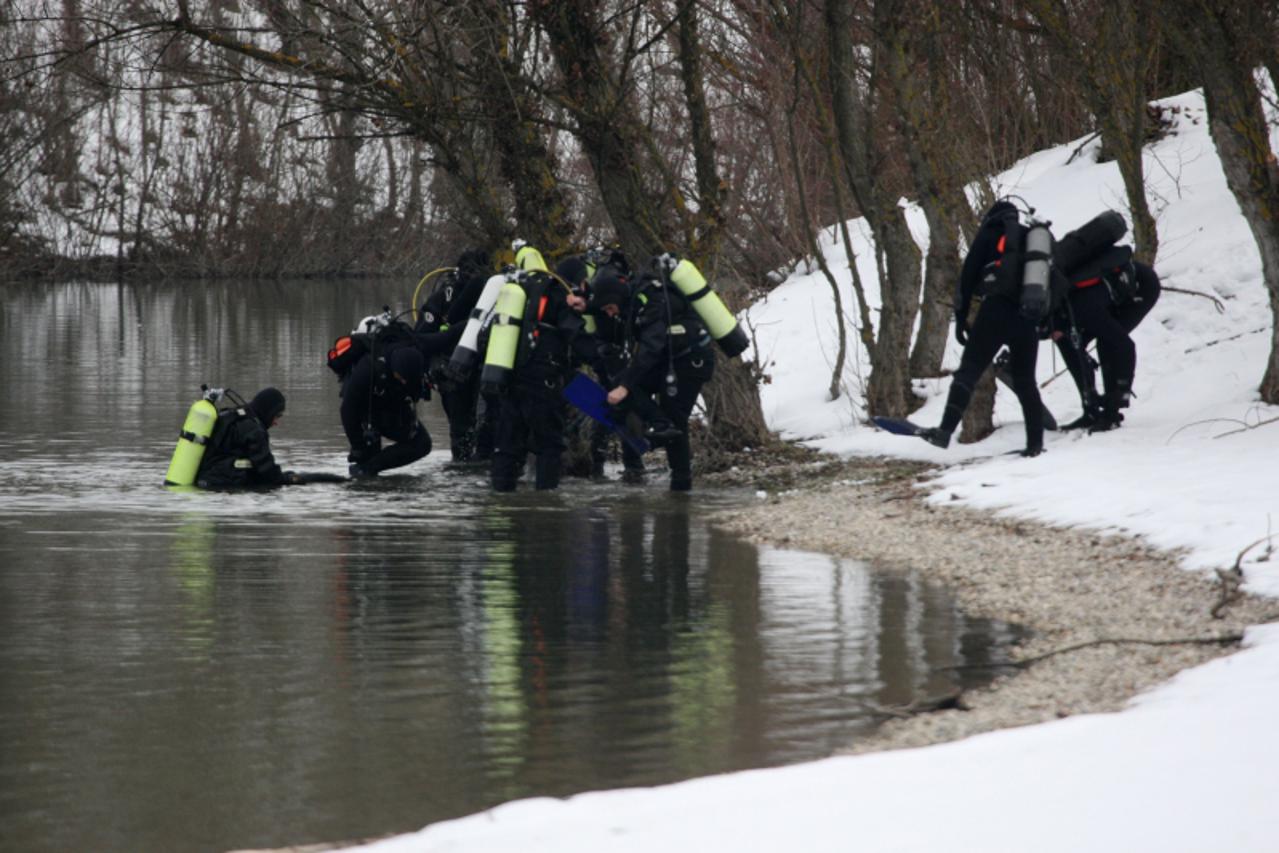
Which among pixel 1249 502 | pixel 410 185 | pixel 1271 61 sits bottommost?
pixel 1249 502

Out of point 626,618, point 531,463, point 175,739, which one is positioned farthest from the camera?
point 531,463

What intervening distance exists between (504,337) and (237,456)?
2210mm

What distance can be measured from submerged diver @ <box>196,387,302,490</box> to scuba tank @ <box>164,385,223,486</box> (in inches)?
1.9

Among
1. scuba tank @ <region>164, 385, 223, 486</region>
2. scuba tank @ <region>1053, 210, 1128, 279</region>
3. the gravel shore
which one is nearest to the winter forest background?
scuba tank @ <region>1053, 210, 1128, 279</region>

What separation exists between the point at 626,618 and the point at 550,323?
15.0 feet

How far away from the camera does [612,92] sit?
1297 cm

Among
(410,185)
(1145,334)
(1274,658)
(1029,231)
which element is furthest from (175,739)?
(410,185)

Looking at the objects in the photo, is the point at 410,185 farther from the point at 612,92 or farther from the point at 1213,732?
the point at 1213,732

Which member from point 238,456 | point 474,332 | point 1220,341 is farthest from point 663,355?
point 1220,341

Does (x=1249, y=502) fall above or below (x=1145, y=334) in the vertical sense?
below

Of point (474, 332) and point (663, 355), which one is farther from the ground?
point (474, 332)

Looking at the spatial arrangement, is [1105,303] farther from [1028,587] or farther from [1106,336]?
[1028,587]

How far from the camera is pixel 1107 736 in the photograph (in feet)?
16.3

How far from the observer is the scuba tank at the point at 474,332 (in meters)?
11.9
